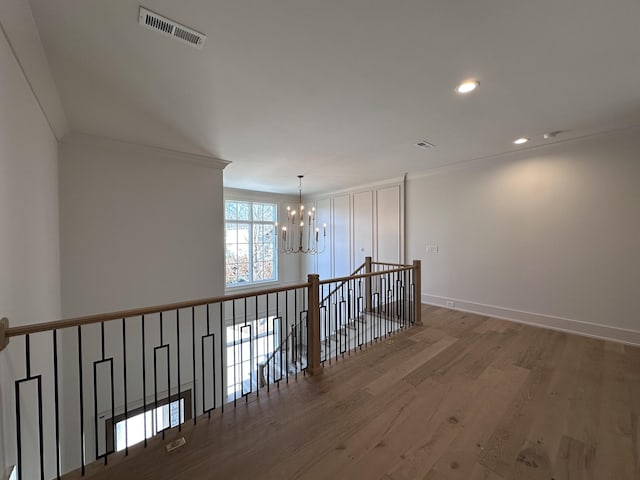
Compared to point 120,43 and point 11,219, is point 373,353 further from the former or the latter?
point 120,43

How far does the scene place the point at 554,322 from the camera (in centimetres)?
371

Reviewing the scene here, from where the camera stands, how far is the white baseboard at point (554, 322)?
127 inches

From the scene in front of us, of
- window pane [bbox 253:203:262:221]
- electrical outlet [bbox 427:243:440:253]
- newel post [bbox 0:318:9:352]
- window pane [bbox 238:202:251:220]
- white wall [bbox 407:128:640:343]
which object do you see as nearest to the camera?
newel post [bbox 0:318:9:352]

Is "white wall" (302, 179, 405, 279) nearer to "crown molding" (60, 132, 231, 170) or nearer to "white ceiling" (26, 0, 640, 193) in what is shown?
"white ceiling" (26, 0, 640, 193)

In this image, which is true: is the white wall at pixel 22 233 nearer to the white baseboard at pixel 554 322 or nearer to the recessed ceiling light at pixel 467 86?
the recessed ceiling light at pixel 467 86

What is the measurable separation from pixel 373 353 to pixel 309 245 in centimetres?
516

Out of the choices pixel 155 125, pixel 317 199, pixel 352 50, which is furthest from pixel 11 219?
pixel 317 199

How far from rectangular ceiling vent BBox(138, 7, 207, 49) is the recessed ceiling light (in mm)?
2073

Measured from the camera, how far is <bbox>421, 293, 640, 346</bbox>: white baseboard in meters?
3.24

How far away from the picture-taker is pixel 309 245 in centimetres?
800

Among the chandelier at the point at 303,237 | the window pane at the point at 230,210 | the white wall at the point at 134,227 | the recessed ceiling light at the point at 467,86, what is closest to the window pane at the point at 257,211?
the window pane at the point at 230,210

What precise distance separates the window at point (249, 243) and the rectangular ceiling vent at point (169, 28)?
5427 mm

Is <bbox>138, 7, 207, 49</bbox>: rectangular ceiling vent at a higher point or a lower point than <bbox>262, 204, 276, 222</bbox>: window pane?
higher

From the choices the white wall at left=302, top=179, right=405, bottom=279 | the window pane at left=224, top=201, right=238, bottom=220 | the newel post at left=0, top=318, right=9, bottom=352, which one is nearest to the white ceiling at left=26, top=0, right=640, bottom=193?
the newel post at left=0, top=318, right=9, bottom=352
